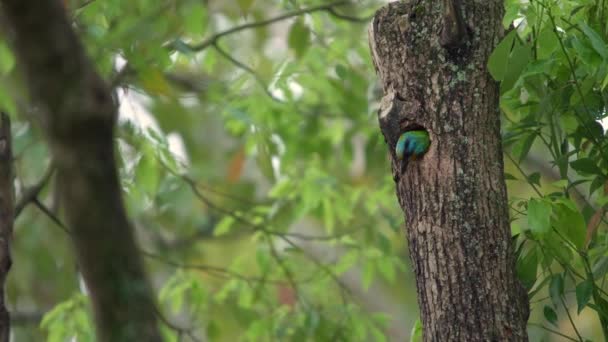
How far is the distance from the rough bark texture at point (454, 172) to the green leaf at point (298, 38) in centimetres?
151

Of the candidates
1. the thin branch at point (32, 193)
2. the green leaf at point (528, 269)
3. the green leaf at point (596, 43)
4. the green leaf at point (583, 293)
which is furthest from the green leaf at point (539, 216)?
the thin branch at point (32, 193)

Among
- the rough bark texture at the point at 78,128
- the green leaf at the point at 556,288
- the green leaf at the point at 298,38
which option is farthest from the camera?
the green leaf at the point at 298,38

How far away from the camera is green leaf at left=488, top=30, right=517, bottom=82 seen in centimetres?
198

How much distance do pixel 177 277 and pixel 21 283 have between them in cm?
126

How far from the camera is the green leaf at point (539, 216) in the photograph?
1.99m

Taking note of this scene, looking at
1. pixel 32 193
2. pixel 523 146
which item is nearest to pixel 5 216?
pixel 32 193

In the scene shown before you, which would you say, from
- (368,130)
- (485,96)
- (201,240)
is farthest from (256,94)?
(201,240)

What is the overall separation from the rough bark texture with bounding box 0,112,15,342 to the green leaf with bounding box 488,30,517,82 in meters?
1.43

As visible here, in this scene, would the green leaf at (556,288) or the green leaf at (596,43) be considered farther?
the green leaf at (556,288)

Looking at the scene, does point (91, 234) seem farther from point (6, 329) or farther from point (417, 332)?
point (6, 329)

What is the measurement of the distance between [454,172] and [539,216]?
20cm

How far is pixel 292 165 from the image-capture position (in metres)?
4.58

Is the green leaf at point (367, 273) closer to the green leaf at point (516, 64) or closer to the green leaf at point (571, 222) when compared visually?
the green leaf at point (571, 222)

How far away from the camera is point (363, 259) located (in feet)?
14.0
